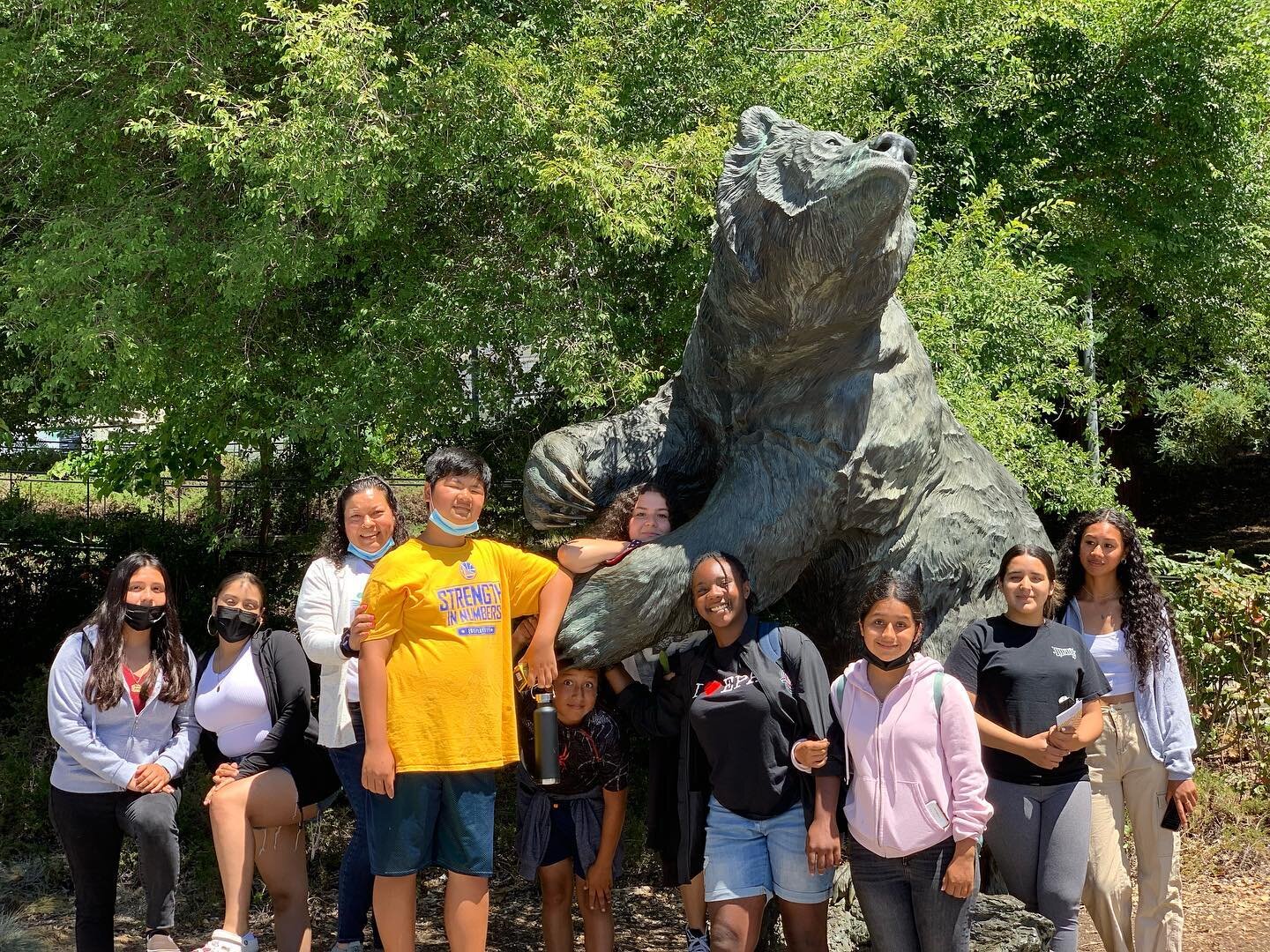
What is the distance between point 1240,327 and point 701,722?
1183 cm

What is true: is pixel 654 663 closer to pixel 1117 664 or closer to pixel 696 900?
pixel 696 900

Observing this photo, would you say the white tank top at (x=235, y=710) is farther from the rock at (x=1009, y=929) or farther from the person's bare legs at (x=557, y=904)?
the rock at (x=1009, y=929)

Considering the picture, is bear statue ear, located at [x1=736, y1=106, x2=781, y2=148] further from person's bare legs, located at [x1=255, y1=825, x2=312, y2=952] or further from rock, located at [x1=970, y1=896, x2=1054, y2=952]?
person's bare legs, located at [x1=255, y1=825, x2=312, y2=952]

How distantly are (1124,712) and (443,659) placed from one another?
218cm

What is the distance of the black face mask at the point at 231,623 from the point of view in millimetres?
4262

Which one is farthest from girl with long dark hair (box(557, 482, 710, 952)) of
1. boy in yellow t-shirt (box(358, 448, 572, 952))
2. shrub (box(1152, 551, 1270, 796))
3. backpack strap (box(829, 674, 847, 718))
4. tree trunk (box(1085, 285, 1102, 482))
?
tree trunk (box(1085, 285, 1102, 482))

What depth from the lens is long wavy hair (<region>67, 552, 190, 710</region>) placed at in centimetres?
416

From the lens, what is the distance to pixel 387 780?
3623 mm

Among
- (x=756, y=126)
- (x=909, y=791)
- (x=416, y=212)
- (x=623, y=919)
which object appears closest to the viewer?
(x=909, y=791)

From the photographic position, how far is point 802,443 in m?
4.10

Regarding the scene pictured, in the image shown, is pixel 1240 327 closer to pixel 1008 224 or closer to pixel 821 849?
pixel 1008 224

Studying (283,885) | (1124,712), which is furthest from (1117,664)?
(283,885)

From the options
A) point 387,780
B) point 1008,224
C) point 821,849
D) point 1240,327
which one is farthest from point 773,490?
point 1240,327

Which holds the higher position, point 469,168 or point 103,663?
point 469,168
